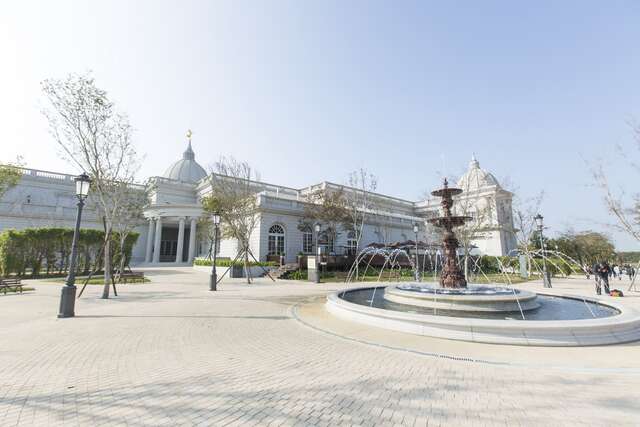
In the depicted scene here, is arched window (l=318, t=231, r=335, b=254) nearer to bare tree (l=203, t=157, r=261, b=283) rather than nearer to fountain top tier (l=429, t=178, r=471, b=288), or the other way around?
bare tree (l=203, t=157, r=261, b=283)

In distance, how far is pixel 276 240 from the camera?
30.5m

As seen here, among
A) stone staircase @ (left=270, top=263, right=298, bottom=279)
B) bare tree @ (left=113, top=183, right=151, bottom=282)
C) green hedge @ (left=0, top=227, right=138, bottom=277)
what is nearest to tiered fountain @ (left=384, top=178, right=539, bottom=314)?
bare tree @ (left=113, top=183, right=151, bottom=282)

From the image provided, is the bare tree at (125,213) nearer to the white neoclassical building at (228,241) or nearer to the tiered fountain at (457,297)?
the white neoclassical building at (228,241)

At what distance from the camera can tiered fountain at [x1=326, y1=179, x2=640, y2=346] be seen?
604cm

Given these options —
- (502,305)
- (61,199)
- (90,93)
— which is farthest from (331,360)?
(61,199)

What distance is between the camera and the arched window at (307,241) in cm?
3225

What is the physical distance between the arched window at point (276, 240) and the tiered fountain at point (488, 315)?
18.7 m

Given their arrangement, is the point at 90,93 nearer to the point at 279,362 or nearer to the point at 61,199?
the point at 279,362

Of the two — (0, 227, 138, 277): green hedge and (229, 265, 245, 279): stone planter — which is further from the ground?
(0, 227, 138, 277): green hedge

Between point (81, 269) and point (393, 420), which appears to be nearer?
point (393, 420)

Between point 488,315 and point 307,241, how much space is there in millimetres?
25411

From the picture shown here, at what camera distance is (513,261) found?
3781 cm

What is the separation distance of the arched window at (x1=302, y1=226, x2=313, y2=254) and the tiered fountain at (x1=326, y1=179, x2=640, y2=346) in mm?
19877

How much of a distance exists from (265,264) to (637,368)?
80.1ft
